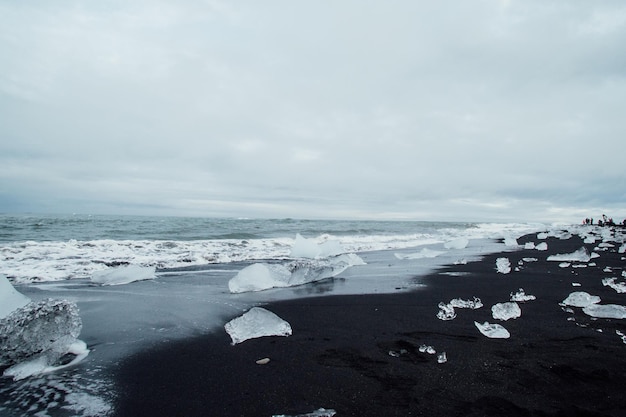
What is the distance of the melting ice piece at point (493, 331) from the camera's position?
9.43 ft

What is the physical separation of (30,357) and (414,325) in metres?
3.15

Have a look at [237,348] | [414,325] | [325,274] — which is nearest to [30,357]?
[237,348]

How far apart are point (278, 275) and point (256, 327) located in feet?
8.10

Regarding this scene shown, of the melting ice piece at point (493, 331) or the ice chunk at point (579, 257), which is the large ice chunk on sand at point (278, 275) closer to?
the melting ice piece at point (493, 331)

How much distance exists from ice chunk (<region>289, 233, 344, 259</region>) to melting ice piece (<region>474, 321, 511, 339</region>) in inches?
261

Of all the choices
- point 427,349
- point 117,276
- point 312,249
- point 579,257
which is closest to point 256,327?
point 427,349

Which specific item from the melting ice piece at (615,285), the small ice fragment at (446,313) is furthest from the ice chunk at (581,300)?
the small ice fragment at (446,313)

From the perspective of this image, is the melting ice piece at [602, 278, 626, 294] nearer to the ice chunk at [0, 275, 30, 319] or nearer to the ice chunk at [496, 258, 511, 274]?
the ice chunk at [496, 258, 511, 274]

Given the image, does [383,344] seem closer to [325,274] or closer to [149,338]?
[149,338]

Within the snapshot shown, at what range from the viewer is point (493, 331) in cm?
293

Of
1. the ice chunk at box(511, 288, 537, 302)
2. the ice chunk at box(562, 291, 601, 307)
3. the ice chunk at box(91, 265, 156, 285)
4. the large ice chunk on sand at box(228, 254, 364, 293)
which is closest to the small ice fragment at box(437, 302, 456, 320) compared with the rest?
the ice chunk at box(511, 288, 537, 302)

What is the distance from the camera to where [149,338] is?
121 inches

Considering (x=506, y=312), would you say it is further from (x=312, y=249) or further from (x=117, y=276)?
(x=312, y=249)

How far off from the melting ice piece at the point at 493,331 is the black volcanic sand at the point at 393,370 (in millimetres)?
59
